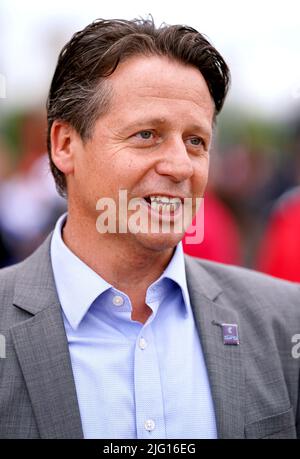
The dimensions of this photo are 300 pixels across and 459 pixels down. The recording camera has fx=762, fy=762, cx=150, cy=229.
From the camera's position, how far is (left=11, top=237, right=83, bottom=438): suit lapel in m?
2.55

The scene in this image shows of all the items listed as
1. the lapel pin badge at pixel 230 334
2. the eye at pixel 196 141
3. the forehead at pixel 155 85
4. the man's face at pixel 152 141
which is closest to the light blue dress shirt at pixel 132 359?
the lapel pin badge at pixel 230 334

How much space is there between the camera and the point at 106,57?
9.39 ft

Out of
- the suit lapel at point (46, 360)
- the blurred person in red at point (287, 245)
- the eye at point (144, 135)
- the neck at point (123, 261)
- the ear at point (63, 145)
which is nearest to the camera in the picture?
the suit lapel at point (46, 360)

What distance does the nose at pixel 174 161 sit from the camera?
9.04 ft

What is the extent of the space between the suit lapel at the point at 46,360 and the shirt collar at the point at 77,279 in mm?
49

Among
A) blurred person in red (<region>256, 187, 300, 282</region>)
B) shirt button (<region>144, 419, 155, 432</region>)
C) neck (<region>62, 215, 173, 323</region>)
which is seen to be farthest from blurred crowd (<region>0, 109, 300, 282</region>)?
shirt button (<region>144, 419, 155, 432</region>)

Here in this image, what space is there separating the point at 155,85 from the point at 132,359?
0.99 meters

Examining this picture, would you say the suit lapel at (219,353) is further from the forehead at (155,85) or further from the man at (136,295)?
the forehead at (155,85)

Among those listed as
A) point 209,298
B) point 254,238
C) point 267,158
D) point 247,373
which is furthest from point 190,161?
point 267,158

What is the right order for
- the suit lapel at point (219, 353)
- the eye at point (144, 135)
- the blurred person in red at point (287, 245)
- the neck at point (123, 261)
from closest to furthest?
the suit lapel at point (219, 353), the eye at point (144, 135), the neck at point (123, 261), the blurred person in red at point (287, 245)

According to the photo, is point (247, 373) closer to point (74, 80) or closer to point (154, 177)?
point (154, 177)

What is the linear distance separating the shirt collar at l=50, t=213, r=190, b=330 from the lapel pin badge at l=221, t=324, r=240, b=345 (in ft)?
0.54

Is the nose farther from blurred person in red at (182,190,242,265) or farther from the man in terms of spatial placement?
blurred person in red at (182,190,242,265)
